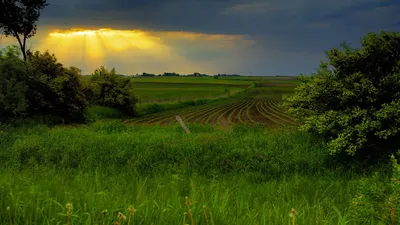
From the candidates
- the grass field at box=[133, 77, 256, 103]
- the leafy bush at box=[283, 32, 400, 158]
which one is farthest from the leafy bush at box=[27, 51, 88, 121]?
the leafy bush at box=[283, 32, 400, 158]

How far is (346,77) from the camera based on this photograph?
12367mm

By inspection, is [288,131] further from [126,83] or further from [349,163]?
[126,83]

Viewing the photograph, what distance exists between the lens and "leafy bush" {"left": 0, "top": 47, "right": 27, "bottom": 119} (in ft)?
61.4

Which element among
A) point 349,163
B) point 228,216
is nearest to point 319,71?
point 349,163

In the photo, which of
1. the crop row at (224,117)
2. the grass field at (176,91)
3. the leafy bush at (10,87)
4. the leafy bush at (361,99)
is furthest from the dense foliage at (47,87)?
the leafy bush at (361,99)

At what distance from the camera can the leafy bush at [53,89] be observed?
25.1m

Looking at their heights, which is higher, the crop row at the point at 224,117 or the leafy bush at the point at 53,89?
the leafy bush at the point at 53,89

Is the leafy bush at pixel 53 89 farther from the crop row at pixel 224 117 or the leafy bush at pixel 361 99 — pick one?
the leafy bush at pixel 361 99

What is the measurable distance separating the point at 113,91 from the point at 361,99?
29741mm

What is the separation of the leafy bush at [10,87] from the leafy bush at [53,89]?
4.35m

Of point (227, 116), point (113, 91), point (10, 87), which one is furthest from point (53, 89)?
point (227, 116)

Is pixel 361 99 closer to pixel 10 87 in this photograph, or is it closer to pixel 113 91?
pixel 10 87

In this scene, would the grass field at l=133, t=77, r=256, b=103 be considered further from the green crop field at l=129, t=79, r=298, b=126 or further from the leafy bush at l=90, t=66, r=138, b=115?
the green crop field at l=129, t=79, r=298, b=126

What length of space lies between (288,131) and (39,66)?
2032 centimetres
